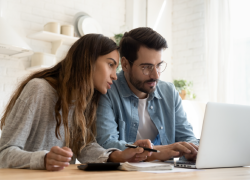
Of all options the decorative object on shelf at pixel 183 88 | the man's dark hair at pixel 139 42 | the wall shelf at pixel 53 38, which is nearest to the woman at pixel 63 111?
the man's dark hair at pixel 139 42

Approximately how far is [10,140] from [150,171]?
543mm

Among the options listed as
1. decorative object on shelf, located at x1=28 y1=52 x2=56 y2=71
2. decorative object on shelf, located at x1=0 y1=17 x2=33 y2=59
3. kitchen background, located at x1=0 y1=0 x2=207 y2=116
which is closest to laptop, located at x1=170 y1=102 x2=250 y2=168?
decorative object on shelf, located at x1=0 y1=17 x2=33 y2=59

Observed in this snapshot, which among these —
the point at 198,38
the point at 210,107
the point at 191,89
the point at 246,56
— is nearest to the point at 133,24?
the point at 198,38

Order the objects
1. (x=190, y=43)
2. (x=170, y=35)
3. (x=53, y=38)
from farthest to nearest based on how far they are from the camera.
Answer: (x=170, y=35) < (x=190, y=43) < (x=53, y=38)

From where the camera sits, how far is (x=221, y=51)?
3.88 metres

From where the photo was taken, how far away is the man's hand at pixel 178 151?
4.11ft

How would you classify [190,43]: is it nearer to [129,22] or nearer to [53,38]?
[129,22]

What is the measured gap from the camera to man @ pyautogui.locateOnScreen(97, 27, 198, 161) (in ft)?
5.53

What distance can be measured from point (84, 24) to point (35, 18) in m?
0.63

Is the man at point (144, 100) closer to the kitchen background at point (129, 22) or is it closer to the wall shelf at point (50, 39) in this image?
the wall shelf at point (50, 39)

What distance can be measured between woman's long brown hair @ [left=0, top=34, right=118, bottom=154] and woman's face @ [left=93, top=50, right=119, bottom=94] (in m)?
0.03

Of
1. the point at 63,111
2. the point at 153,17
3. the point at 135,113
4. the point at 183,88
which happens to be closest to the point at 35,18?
the point at 153,17

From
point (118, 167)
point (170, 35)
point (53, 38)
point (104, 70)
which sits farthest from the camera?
point (170, 35)

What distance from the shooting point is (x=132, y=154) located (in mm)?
1157
